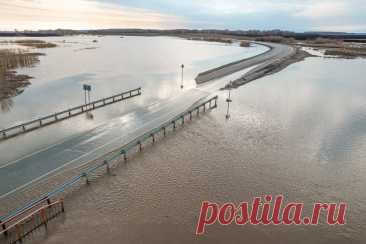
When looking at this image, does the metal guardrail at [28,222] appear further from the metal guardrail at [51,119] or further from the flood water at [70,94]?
the metal guardrail at [51,119]

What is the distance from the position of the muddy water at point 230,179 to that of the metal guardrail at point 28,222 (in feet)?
2.03

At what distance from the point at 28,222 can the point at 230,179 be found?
11127 millimetres

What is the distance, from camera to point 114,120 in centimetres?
2567

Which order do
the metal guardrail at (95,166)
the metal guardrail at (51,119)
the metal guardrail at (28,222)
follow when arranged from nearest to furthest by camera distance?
the metal guardrail at (28,222), the metal guardrail at (95,166), the metal guardrail at (51,119)

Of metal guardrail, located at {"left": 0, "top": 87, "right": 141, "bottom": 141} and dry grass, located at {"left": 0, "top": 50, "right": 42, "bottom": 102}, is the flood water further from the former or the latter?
dry grass, located at {"left": 0, "top": 50, "right": 42, "bottom": 102}

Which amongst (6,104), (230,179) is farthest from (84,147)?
(6,104)

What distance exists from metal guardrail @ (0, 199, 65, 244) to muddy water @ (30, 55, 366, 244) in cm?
62

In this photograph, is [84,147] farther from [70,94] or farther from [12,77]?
[12,77]

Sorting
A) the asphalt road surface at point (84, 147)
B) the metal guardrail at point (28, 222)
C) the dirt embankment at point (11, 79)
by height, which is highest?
the dirt embankment at point (11, 79)

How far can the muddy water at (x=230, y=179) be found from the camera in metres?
11.8

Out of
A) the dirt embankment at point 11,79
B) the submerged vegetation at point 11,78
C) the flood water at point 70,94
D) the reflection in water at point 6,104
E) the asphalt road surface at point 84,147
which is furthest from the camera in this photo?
the submerged vegetation at point 11,78

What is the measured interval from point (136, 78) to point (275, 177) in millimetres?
36844

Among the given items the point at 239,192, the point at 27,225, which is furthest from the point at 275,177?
the point at 27,225

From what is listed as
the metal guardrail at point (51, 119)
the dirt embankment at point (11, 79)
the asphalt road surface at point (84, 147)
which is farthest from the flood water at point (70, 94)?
the asphalt road surface at point (84, 147)
